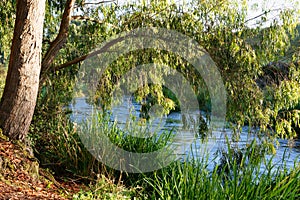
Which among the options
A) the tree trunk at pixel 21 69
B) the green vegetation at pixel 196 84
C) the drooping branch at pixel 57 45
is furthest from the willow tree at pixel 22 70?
the drooping branch at pixel 57 45

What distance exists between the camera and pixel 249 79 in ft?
17.5

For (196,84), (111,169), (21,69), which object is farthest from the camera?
(196,84)

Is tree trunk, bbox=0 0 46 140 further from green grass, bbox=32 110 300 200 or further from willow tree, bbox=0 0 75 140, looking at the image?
green grass, bbox=32 110 300 200

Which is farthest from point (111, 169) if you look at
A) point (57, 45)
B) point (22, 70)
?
point (57, 45)

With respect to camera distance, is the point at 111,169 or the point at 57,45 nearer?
the point at 111,169

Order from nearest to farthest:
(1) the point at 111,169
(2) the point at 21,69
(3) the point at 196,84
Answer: (2) the point at 21,69, (1) the point at 111,169, (3) the point at 196,84

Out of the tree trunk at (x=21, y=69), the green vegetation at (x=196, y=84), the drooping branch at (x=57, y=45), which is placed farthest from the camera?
the drooping branch at (x=57, y=45)

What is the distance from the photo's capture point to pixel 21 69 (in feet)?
14.2

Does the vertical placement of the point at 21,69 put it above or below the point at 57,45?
below

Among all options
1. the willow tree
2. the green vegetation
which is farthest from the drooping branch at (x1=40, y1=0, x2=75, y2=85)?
the willow tree

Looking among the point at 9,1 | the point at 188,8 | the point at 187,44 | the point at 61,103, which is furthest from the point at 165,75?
the point at 9,1

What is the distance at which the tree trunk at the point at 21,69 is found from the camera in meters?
4.34

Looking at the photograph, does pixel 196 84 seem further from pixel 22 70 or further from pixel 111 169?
pixel 22 70

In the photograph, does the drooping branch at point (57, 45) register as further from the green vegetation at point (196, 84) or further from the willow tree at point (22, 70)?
the willow tree at point (22, 70)
